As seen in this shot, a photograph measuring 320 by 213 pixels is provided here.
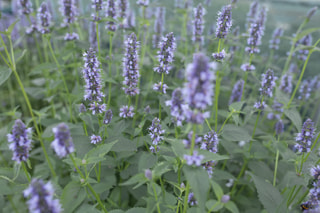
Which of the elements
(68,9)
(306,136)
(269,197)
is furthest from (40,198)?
(68,9)

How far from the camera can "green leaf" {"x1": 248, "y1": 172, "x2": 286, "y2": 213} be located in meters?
2.63

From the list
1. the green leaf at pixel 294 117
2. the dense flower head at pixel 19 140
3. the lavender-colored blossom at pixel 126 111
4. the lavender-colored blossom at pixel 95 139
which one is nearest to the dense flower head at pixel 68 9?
the lavender-colored blossom at pixel 126 111

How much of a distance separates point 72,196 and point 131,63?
158 centimetres

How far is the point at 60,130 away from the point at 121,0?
308 centimetres

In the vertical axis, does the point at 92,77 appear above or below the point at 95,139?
above

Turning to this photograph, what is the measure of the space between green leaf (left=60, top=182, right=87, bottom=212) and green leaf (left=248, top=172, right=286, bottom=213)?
1.95 metres

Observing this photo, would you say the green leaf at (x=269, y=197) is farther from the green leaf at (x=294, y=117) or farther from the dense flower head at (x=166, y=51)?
the dense flower head at (x=166, y=51)

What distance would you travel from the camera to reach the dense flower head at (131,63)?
2.82m

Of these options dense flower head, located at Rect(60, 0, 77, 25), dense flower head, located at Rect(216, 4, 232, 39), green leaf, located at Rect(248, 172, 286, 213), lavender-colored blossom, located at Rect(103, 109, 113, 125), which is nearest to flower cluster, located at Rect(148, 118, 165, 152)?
lavender-colored blossom, located at Rect(103, 109, 113, 125)

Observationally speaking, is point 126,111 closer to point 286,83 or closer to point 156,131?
point 156,131

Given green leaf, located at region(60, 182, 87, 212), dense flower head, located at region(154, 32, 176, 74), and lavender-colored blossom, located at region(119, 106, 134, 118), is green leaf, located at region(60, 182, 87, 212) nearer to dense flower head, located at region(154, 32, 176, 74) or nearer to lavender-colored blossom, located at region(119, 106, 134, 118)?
lavender-colored blossom, located at region(119, 106, 134, 118)

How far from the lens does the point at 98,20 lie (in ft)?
11.3

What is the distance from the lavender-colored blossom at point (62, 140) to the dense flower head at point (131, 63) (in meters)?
1.29

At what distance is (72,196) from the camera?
2.29 meters
